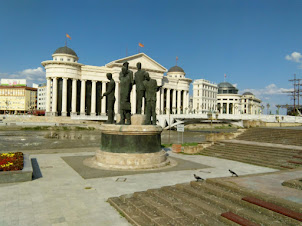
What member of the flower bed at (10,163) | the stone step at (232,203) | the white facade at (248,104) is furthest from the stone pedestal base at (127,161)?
the white facade at (248,104)

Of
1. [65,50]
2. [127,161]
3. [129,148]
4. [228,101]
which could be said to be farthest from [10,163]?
[228,101]

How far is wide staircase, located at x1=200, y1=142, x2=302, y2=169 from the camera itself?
1691 centimetres

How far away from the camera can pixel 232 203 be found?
7.91 metres

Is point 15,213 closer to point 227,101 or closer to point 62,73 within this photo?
point 62,73

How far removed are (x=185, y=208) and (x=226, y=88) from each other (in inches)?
5924

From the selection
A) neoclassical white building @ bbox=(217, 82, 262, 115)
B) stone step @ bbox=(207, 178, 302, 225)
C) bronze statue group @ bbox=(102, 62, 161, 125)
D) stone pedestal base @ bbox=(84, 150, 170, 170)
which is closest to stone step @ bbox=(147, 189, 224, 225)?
stone step @ bbox=(207, 178, 302, 225)

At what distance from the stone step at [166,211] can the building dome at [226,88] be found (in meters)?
149

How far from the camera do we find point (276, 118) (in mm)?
44812

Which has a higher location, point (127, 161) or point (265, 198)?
point (265, 198)

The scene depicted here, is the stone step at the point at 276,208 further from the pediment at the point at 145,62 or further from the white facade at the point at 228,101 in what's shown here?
the white facade at the point at 228,101

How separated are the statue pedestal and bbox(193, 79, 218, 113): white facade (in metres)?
107

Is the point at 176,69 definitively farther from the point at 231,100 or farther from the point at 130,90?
the point at 130,90

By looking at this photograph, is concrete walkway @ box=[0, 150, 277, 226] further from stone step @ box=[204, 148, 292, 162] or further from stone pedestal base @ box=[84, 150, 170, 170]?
stone step @ box=[204, 148, 292, 162]

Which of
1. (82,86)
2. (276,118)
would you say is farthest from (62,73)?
(276,118)
